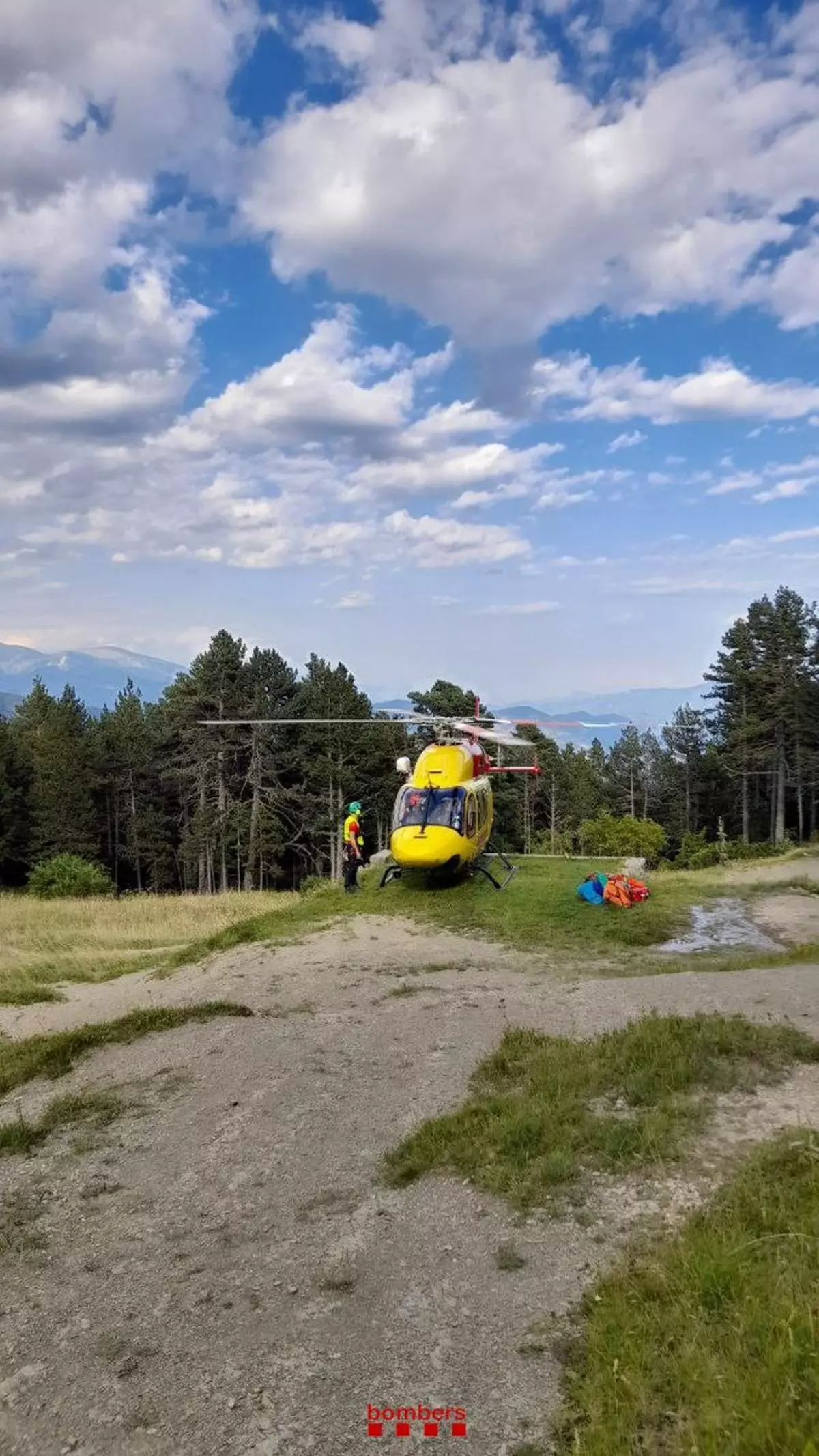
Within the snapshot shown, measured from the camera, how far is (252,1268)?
5.33 meters

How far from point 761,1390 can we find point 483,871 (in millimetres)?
17638

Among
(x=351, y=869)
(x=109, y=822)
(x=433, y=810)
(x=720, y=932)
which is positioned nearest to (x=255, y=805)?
(x=109, y=822)

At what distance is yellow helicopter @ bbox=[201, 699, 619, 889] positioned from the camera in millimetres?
18812

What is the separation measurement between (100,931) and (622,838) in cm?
3639

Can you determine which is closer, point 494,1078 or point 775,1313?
point 775,1313

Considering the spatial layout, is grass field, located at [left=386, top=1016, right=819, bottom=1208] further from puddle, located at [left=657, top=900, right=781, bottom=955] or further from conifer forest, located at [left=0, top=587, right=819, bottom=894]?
conifer forest, located at [left=0, top=587, right=819, bottom=894]

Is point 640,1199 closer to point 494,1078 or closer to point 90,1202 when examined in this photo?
point 494,1078

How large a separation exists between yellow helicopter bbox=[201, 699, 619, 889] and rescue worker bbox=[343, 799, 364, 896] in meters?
0.78

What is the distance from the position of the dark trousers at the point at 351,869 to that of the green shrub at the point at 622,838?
105 ft

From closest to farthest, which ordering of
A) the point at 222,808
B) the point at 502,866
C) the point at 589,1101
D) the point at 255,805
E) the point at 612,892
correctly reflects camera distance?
the point at 589,1101, the point at 612,892, the point at 502,866, the point at 255,805, the point at 222,808

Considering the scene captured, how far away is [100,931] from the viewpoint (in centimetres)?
2211

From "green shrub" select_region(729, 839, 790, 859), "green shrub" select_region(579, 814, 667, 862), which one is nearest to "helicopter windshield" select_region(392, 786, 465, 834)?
"green shrub" select_region(729, 839, 790, 859)

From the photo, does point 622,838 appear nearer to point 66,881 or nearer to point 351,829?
point 66,881

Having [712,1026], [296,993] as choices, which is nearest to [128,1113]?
[296,993]
